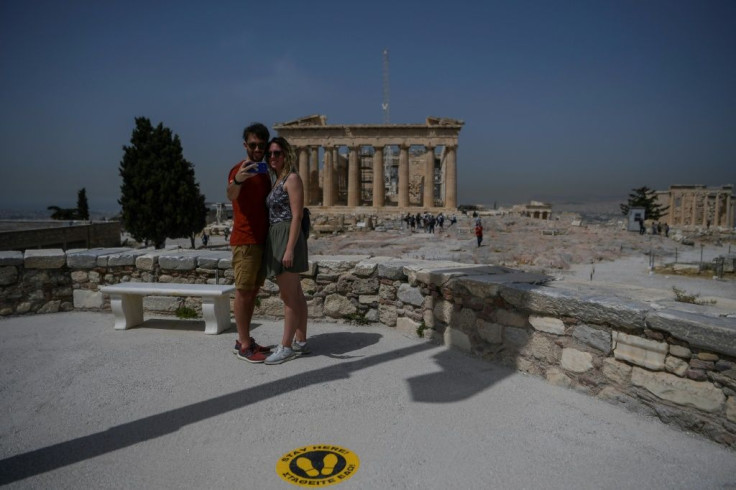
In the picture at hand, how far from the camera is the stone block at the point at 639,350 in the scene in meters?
2.97

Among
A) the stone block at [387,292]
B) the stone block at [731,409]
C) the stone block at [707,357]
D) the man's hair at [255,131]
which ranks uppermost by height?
the man's hair at [255,131]

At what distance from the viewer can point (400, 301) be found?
511 centimetres

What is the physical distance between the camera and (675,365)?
2.90 metres

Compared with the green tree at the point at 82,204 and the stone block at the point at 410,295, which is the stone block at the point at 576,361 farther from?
the green tree at the point at 82,204

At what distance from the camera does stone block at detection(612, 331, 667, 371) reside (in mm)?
2975

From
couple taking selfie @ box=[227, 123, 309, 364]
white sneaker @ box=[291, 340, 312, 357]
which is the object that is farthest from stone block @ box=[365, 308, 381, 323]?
couple taking selfie @ box=[227, 123, 309, 364]

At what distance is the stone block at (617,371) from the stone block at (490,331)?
92cm

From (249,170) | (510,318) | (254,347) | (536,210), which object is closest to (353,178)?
(536,210)

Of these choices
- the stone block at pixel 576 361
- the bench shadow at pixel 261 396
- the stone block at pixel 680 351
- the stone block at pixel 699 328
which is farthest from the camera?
the stone block at pixel 576 361

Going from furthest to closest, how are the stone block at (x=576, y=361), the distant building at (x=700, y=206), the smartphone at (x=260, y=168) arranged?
the distant building at (x=700, y=206) → the smartphone at (x=260, y=168) → the stone block at (x=576, y=361)

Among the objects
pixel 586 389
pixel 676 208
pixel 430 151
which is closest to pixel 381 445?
pixel 586 389

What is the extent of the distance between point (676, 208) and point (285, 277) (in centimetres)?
6297

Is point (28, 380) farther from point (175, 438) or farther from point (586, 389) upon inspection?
point (586, 389)

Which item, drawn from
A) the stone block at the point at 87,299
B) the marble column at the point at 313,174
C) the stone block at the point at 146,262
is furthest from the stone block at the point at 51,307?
the marble column at the point at 313,174
